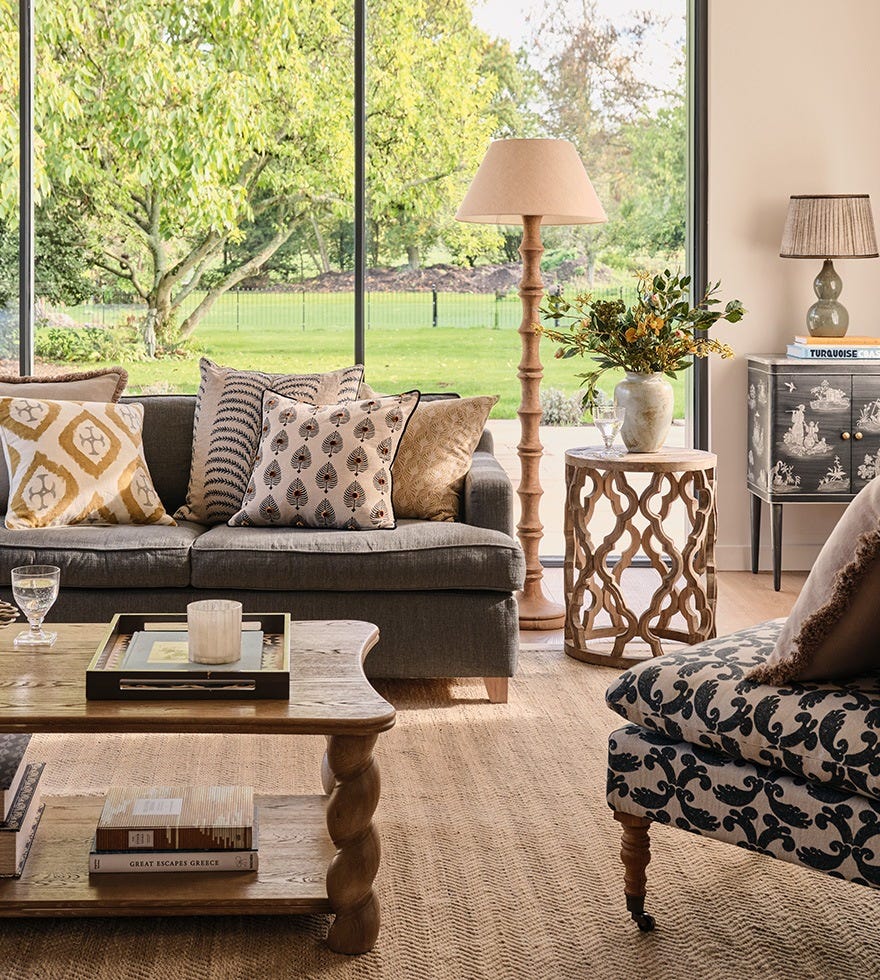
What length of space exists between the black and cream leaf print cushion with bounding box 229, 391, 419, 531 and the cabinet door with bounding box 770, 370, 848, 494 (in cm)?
179

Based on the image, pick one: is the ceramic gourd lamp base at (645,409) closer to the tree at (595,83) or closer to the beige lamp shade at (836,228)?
the beige lamp shade at (836,228)

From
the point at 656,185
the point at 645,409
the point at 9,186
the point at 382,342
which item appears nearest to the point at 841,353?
the point at 656,185

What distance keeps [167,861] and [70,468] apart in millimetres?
1739

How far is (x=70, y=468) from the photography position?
3.79 metres

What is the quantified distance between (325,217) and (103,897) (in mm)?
3567

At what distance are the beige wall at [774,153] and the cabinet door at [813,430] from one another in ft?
1.55

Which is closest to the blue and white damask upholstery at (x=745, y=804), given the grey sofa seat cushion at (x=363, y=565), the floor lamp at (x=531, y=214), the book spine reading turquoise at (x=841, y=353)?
the grey sofa seat cushion at (x=363, y=565)

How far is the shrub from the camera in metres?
5.45

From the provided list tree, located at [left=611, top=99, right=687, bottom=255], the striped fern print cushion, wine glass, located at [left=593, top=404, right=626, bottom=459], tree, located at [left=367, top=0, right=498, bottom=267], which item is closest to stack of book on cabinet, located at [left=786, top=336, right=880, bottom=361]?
tree, located at [left=611, top=99, right=687, bottom=255]

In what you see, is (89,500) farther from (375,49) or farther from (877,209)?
(877,209)

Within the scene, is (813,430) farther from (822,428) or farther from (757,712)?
(757,712)

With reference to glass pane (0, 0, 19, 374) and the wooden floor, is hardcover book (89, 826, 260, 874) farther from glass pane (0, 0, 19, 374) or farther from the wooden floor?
glass pane (0, 0, 19, 374)

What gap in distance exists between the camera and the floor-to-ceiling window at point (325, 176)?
5.17m

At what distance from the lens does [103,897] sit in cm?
224
